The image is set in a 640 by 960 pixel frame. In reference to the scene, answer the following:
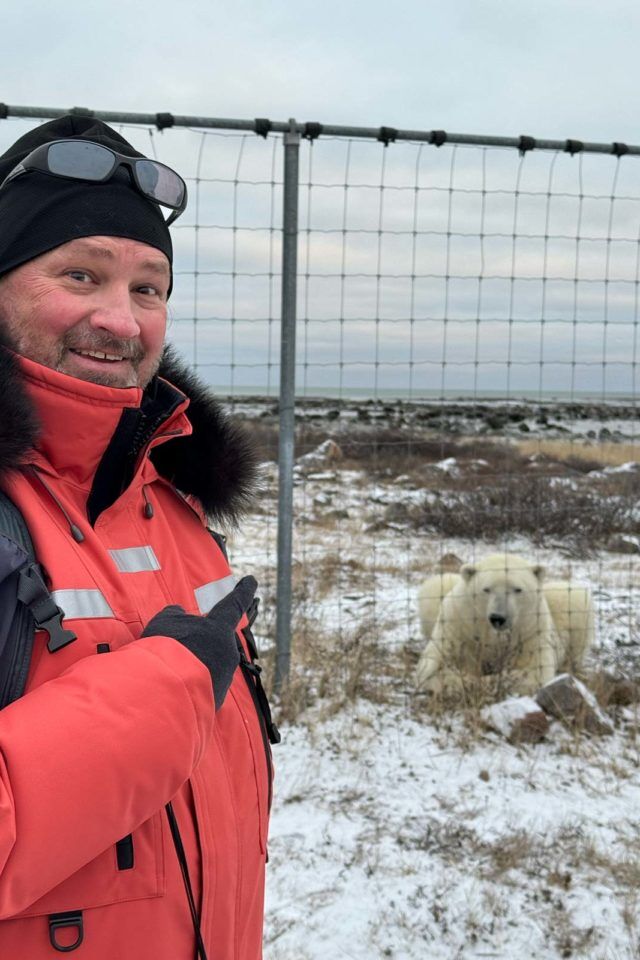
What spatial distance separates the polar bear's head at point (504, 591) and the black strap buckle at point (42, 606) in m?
3.95

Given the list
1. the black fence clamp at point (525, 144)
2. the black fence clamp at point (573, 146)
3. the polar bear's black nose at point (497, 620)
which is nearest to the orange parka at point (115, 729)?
the black fence clamp at point (525, 144)

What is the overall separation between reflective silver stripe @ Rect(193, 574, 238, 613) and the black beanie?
61 cm

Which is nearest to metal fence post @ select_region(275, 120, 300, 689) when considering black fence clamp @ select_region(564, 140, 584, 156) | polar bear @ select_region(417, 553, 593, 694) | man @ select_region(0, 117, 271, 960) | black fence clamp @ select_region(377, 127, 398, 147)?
black fence clamp @ select_region(377, 127, 398, 147)

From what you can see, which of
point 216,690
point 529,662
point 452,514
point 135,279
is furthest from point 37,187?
point 452,514

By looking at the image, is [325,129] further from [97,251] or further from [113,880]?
[113,880]

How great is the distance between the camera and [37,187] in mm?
1164

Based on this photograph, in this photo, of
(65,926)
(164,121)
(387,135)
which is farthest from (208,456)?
(387,135)

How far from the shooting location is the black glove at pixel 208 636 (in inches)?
38.5

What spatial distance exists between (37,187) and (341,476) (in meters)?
11.5

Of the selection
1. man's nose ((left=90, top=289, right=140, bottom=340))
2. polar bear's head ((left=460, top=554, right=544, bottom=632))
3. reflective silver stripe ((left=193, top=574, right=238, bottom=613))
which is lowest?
polar bear's head ((left=460, top=554, right=544, bottom=632))

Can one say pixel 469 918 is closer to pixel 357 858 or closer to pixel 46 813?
pixel 357 858

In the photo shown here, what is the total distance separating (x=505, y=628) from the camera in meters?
4.54

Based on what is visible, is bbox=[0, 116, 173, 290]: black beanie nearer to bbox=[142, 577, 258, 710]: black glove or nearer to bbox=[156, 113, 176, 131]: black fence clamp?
bbox=[142, 577, 258, 710]: black glove

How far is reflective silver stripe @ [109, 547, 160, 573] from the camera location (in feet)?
3.58
